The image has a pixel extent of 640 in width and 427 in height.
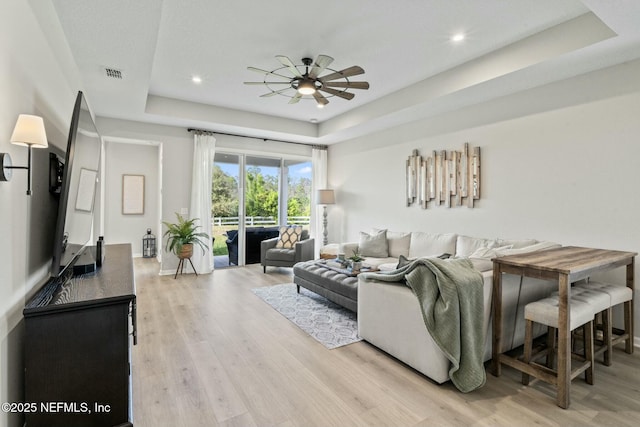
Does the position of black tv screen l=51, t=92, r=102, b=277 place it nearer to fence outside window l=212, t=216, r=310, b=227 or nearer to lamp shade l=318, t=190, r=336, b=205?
fence outside window l=212, t=216, r=310, b=227

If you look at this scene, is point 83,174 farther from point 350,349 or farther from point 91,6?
point 350,349

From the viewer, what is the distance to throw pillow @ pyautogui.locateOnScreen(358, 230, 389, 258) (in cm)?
508

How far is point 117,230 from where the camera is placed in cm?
716

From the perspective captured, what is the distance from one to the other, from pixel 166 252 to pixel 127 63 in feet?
11.1

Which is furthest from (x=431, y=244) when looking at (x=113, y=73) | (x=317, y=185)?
(x=113, y=73)

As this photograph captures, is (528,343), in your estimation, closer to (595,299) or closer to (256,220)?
(595,299)

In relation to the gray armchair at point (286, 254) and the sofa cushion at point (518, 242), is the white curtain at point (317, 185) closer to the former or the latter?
the gray armchair at point (286, 254)

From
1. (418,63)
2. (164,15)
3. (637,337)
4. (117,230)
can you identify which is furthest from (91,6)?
(117,230)

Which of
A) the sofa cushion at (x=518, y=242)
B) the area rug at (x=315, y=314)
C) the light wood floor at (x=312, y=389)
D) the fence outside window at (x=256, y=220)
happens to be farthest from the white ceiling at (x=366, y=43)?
the area rug at (x=315, y=314)

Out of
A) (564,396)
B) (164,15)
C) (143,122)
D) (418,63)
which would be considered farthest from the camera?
(143,122)

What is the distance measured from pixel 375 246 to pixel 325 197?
1.97m

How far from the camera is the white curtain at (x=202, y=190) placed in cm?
573

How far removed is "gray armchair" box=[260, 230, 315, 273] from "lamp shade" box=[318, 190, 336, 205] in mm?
1164

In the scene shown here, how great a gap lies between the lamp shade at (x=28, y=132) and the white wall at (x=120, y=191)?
5.90 m
